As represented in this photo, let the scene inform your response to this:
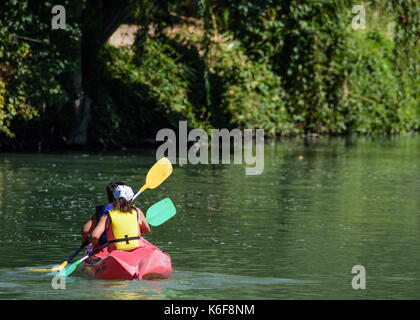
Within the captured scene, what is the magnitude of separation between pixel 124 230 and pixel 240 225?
14.6 ft

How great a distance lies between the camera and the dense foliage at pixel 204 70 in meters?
27.6

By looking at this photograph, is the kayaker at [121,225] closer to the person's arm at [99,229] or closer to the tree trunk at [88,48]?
the person's arm at [99,229]

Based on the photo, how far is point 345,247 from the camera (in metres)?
15.2

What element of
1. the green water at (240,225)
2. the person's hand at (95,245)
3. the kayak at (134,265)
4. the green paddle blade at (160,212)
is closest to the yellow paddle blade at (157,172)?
the green paddle blade at (160,212)

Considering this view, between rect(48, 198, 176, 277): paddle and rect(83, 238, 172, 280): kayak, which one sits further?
rect(48, 198, 176, 277): paddle

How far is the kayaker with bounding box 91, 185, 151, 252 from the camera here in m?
12.9

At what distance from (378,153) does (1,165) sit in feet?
33.9

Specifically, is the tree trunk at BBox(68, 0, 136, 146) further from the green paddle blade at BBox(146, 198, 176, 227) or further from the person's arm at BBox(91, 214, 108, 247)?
the person's arm at BBox(91, 214, 108, 247)

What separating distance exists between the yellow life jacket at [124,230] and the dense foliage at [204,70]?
44.4 ft

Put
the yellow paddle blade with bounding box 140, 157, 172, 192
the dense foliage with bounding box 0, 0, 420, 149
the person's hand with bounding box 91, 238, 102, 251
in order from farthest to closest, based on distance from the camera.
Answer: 1. the dense foliage with bounding box 0, 0, 420, 149
2. the yellow paddle blade with bounding box 140, 157, 172, 192
3. the person's hand with bounding box 91, 238, 102, 251

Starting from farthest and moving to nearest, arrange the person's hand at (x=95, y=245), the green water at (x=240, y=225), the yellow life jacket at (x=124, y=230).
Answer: the person's hand at (x=95, y=245) < the yellow life jacket at (x=124, y=230) < the green water at (x=240, y=225)

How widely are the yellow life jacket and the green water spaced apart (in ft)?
1.67

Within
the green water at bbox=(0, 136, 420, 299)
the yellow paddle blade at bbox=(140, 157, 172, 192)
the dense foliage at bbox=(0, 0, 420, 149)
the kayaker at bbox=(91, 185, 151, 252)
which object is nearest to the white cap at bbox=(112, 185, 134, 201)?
the kayaker at bbox=(91, 185, 151, 252)
